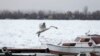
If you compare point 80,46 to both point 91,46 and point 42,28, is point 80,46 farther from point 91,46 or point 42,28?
point 42,28

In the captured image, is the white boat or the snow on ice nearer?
the white boat

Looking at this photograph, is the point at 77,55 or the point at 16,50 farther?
the point at 16,50

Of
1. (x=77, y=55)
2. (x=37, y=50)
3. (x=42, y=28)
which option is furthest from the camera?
(x=42, y=28)

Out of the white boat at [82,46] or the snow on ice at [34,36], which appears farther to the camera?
the snow on ice at [34,36]

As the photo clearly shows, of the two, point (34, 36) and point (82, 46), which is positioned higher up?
point (82, 46)

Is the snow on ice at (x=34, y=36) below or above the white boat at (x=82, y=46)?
below

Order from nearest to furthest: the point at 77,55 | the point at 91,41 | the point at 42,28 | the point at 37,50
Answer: the point at 77,55, the point at 91,41, the point at 37,50, the point at 42,28

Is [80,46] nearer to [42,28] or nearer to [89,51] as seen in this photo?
[89,51]

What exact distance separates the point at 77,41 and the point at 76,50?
799 mm

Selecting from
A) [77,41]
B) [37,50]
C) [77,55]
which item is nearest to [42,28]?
[37,50]

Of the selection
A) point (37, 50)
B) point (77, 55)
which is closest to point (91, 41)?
point (77, 55)

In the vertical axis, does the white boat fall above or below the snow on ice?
above

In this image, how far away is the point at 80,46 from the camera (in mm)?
19641

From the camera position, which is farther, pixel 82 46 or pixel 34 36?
pixel 34 36
